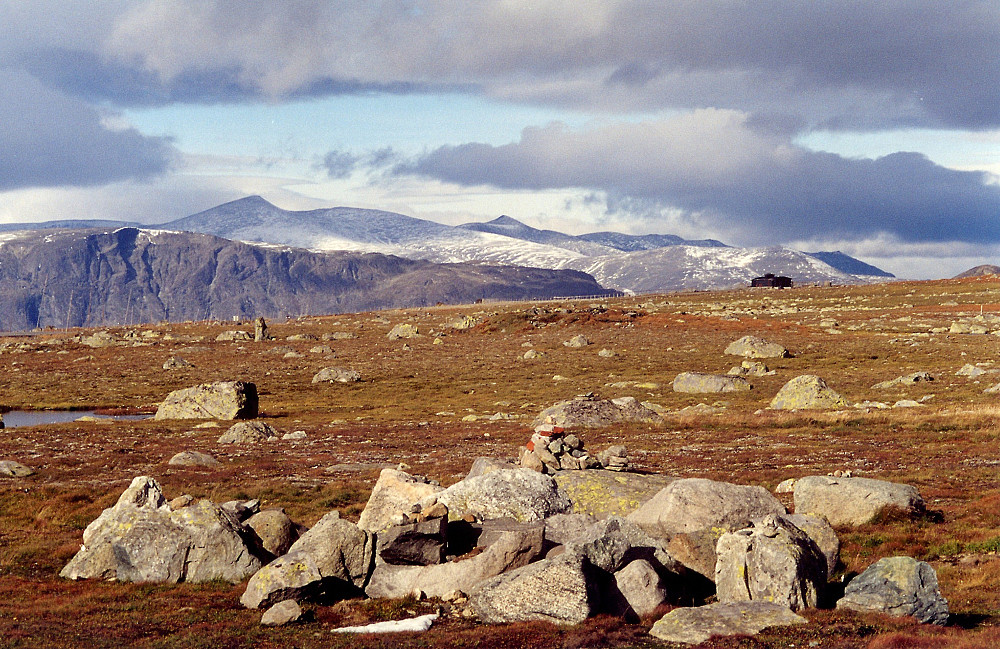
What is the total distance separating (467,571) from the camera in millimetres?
27031

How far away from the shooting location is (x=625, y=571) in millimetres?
25156

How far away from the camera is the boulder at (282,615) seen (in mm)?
24578

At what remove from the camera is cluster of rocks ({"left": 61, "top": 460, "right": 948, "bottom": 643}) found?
76.9 ft

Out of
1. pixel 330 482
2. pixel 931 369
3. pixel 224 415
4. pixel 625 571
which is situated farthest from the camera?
pixel 931 369

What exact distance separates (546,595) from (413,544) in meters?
6.20

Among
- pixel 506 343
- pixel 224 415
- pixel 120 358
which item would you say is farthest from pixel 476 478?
pixel 120 358

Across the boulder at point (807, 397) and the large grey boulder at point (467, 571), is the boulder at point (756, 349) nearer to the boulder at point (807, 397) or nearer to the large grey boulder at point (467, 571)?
the boulder at point (807, 397)

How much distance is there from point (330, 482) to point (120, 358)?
424 feet

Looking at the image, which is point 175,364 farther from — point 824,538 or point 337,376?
point 824,538

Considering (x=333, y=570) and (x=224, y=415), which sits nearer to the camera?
(x=333, y=570)

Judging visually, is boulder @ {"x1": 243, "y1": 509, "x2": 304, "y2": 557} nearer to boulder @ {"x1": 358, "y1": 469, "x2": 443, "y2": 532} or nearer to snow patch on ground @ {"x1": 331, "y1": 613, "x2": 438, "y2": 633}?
boulder @ {"x1": 358, "y1": 469, "x2": 443, "y2": 532}

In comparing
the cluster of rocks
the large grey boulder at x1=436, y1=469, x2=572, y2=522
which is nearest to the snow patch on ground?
the cluster of rocks

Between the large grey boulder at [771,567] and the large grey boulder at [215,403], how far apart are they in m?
74.0

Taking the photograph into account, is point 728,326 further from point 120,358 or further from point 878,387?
point 120,358
